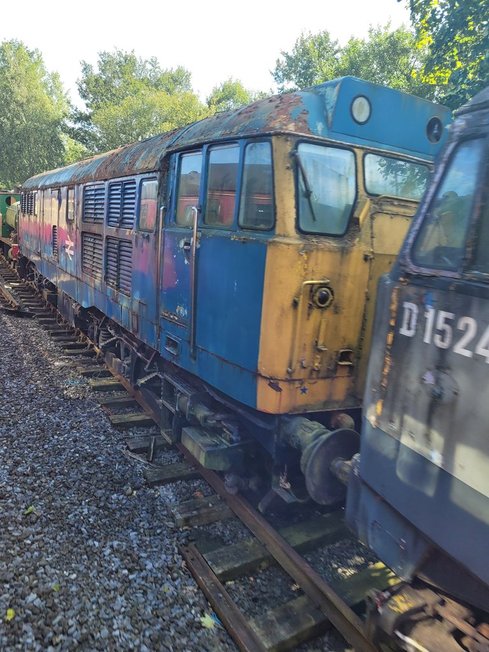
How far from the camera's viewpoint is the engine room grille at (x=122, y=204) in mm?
5961

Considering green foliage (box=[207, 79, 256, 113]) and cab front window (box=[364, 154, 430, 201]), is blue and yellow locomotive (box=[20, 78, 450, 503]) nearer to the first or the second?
cab front window (box=[364, 154, 430, 201])

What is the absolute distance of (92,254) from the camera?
775cm

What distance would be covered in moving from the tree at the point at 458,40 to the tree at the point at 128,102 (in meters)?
25.3

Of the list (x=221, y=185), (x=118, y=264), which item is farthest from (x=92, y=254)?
(x=221, y=185)

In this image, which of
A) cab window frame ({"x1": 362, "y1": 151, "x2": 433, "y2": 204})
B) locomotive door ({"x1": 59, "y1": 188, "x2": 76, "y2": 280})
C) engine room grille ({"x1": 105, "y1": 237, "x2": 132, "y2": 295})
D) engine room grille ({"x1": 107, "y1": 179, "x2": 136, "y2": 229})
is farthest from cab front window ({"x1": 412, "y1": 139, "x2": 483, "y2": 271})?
locomotive door ({"x1": 59, "y1": 188, "x2": 76, "y2": 280})

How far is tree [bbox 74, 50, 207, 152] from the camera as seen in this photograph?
31.9 meters

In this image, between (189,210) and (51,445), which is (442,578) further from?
(51,445)

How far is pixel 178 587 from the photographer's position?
340cm

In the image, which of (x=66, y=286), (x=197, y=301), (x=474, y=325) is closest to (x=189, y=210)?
(x=197, y=301)

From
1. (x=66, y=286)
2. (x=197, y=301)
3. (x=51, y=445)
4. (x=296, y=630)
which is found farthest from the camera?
(x=66, y=286)

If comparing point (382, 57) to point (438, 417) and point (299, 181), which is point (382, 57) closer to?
point (299, 181)

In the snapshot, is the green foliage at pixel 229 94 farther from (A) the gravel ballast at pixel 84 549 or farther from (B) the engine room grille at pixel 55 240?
(A) the gravel ballast at pixel 84 549

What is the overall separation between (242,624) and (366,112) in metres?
3.72

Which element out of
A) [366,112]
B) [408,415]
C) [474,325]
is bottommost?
[408,415]
